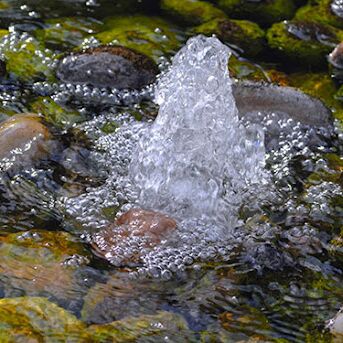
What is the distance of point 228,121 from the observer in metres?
5.09

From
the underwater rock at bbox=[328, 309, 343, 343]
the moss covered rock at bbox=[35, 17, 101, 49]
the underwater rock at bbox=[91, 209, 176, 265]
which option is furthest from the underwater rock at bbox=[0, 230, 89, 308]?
the moss covered rock at bbox=[35, 17, 101, 49]

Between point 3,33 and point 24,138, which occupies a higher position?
point 24,138

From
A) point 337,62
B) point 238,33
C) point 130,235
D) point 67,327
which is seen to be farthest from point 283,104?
point 67,327

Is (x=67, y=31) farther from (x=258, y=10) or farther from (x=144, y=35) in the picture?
(x=258, y=10)

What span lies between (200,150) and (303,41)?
230 cm

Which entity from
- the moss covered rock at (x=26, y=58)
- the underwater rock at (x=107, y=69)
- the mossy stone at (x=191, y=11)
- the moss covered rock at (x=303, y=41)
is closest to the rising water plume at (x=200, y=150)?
the underwater rock at (x=107, y=69)

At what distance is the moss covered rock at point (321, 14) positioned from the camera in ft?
23.5

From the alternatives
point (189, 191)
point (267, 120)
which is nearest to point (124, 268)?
point (189, 191)

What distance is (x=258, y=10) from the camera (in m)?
7.20

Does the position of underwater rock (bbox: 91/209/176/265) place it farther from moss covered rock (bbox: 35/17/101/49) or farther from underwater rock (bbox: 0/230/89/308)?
moss covered rock (bbox: 35/17/101/49)

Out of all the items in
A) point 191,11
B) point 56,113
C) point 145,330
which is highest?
point 191,11

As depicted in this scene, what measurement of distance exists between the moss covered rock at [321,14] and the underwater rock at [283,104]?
1852 mm

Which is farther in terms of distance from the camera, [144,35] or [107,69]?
[144,35]

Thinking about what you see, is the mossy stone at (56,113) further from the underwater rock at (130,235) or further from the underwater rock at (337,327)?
the underwater rock at (337,327)
